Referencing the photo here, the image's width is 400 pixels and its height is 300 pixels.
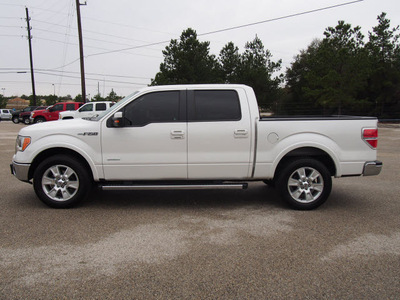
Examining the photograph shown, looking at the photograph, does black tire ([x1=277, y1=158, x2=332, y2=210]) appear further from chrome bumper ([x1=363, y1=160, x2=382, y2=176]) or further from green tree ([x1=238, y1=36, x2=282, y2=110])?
green tree ([x1=238, y1=36, x2=282, y2=110])

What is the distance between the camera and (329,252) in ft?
11.8

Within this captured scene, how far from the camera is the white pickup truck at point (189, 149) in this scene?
4.99m

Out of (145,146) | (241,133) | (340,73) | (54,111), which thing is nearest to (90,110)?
(54,111)

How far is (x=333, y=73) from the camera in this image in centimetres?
3130

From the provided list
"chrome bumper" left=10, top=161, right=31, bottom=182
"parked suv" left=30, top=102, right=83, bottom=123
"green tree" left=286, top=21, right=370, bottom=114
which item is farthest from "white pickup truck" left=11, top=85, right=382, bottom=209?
"green tree" left=286, top=21, right=370, bottom=114

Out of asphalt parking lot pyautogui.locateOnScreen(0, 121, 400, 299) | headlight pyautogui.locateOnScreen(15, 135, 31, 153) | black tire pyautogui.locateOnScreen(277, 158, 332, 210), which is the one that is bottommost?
asphalt parking lot pyautogui.locateOnScreen(0, 121, 400, 299)

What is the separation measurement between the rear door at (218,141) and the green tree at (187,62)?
3382 centimetres

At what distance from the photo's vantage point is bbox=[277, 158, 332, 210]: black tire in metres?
5.04

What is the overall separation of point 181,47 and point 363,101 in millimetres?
21172

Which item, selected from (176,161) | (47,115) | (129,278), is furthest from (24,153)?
(47,115)

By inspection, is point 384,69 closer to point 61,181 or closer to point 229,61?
point 229,61

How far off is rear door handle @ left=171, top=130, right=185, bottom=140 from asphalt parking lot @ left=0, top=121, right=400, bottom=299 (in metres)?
1.12

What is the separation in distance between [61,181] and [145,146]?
141 centimetres

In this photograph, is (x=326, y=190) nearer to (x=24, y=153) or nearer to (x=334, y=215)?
(x=334, y=215)
